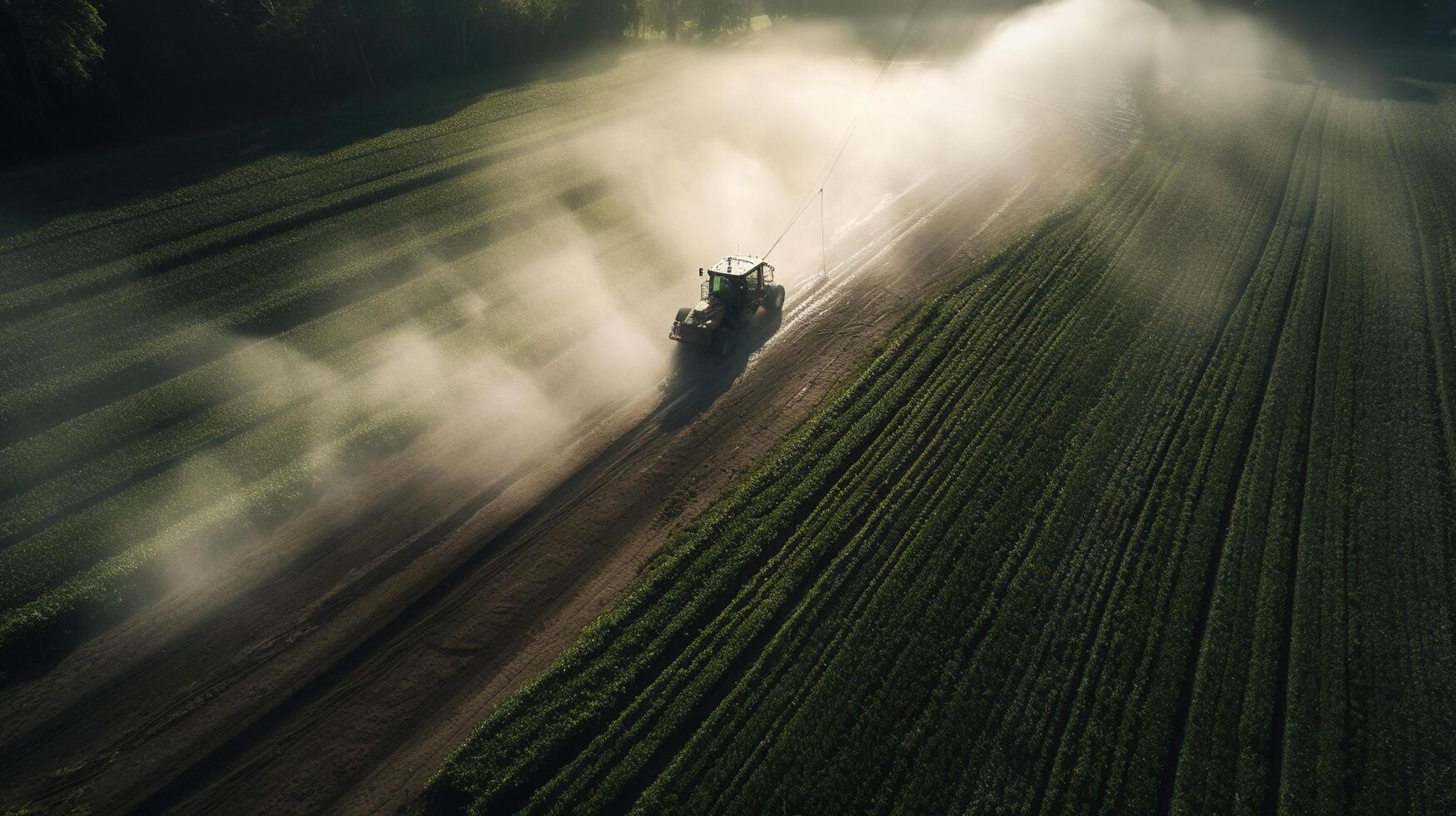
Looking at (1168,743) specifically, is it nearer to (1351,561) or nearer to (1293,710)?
(1293,710)

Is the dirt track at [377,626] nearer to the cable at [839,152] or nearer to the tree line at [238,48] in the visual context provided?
the cable at [839,152]

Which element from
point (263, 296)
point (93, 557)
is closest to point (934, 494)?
point (93, 557)

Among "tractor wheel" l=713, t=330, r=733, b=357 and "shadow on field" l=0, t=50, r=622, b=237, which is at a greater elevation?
"shadow on field" l=0, t=50, r=622, b=237

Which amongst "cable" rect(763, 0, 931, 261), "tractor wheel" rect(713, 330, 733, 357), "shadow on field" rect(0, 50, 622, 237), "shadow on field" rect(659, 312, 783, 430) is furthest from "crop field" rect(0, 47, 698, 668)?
"cable" rect(763, 0, 931, 261)

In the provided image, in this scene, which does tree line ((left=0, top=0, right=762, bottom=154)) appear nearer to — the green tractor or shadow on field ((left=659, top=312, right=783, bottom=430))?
the green tractor

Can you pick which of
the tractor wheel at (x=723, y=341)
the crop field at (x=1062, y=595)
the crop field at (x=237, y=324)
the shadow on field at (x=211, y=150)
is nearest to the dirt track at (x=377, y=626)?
the tractor wheel at (x=723, y=341)

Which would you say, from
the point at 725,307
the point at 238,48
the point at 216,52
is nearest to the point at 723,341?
the point at 725,307

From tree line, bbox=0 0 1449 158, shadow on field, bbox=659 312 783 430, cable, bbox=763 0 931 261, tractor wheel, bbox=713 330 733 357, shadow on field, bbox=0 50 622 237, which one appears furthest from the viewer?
tree line, bbox=0 0 1449 158
